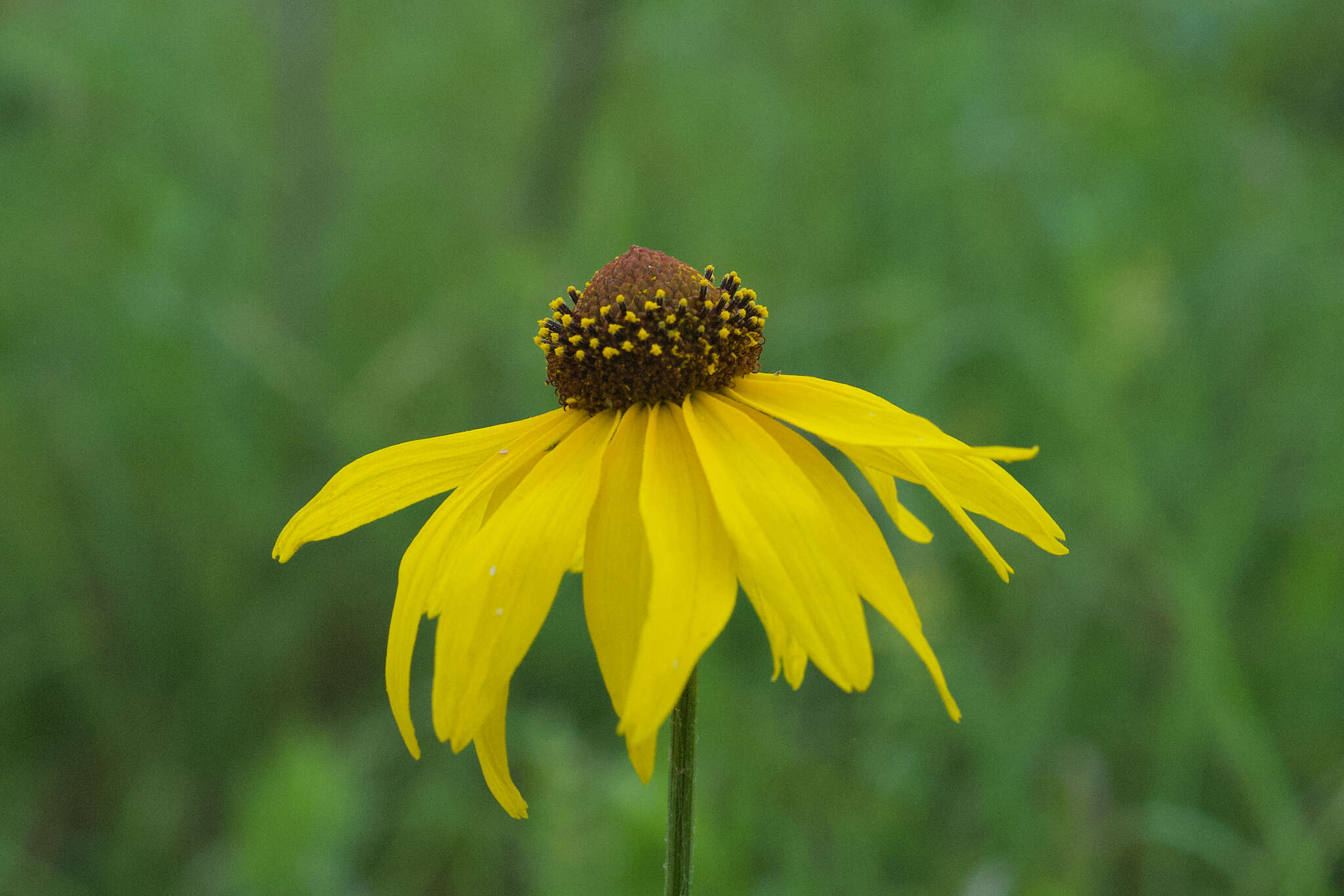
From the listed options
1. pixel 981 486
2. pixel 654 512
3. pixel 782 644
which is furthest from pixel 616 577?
pixel 981 486

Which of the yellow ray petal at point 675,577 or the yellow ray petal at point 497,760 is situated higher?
the yellow ray petal at point 675,577

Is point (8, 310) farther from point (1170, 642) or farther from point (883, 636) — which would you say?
point (1170, 642)

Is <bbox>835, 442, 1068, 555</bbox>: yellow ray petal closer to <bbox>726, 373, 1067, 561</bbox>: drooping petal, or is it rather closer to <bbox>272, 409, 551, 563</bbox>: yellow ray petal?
<bbox>726, 373, 1067, 561</bbox>: drooping petal

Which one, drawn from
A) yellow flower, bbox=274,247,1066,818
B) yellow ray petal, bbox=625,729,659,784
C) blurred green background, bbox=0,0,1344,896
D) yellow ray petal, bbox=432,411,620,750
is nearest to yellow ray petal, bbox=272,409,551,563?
yellow flower, bbox=274,247,1066,818

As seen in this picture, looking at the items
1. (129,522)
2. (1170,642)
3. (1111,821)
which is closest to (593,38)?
(129,522)

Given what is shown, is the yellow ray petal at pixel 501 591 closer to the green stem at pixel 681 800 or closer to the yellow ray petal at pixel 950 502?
the green stem at pixel 681 800

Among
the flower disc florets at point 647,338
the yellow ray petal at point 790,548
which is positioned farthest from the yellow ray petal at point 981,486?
the flower disc florets at point 647,338
